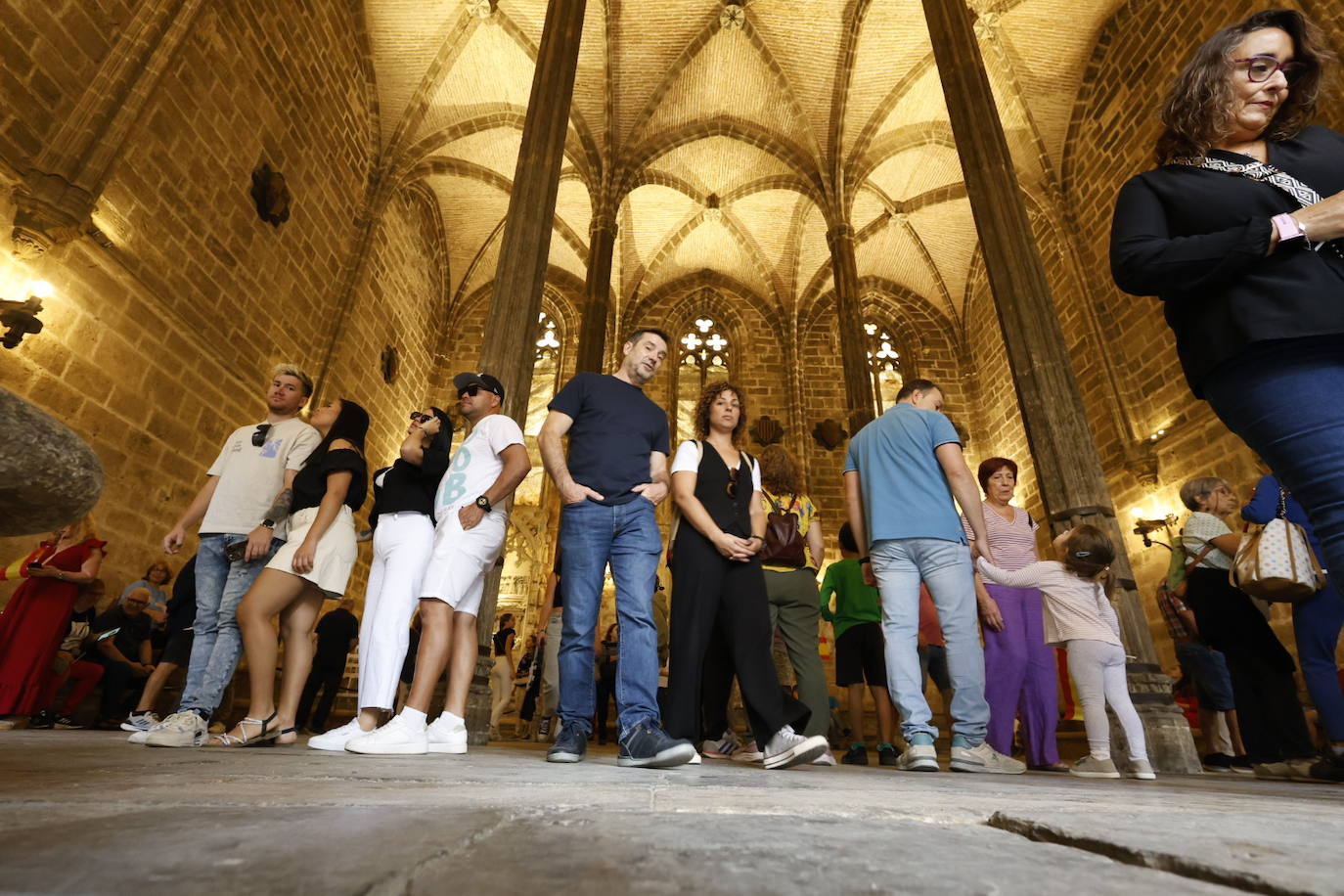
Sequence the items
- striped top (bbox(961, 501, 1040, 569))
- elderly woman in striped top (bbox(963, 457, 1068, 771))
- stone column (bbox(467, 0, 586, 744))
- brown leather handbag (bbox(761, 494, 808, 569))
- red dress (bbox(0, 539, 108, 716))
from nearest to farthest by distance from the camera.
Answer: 1. elderly woman in striped top (bbox(963, 457, 1068, 771))
2. brown leather handbag (bbox(761, 494, 808, 569))
3. striped top (bbox(961, 501, 1040, 569))
4. red dress (bbox(0, 539, 108, 716))
5. stone column (bbox(467, 0, 586, 744))

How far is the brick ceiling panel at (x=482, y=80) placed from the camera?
11.9 meters

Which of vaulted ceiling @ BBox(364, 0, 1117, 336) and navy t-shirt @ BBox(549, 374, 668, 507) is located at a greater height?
vaulted ceiling @ BBox(364, 0, 1117, 336)

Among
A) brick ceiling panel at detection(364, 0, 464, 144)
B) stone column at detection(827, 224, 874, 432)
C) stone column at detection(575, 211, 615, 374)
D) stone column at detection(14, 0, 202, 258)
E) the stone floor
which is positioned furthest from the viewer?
brick ceiling panel at detection(364, 0, 464, 144)

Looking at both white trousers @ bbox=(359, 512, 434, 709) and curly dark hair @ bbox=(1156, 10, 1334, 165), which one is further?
white trousers @ bbox=(359, 512, 434, 709)

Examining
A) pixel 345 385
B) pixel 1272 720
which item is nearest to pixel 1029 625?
pixel 1272 720

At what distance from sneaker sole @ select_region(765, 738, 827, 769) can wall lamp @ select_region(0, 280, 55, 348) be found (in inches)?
245

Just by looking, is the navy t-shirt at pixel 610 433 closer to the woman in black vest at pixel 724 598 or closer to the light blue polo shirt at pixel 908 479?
the woman in black vest at pixel 724 598

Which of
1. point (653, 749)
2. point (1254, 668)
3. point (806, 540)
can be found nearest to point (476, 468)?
point (653, 749)

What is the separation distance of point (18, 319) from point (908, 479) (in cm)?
637

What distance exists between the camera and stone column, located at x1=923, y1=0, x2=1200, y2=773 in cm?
405

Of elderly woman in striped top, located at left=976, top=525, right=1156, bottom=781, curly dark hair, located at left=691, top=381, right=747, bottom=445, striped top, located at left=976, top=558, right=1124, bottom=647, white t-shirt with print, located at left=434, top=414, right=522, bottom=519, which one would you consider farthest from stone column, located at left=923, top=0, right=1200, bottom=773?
white t-shirt with print, located at left=434, top=414, right=522, bottom=519

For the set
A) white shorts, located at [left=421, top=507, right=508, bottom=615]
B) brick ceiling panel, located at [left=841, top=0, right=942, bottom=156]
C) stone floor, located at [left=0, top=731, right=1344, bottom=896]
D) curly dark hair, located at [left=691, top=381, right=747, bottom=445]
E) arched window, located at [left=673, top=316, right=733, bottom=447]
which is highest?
brick ceiling panel, located at [left=841, top=0, right=942, bottom=156]

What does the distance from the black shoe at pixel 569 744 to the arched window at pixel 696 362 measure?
12366mm

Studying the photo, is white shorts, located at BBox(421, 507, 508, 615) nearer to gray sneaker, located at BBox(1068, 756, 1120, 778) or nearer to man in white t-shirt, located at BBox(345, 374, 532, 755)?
man in white t-shirt, located at BBox(345, 374, 532, 755)
